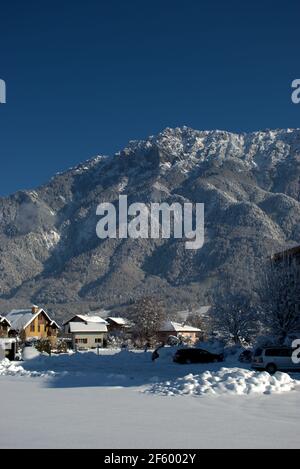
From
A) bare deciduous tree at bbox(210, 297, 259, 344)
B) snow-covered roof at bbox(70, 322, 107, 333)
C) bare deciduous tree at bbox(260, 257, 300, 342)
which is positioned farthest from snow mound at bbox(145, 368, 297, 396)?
snow-covered roof at bbox(70, 322, 107, 333)

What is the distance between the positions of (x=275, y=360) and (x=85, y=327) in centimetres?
8071

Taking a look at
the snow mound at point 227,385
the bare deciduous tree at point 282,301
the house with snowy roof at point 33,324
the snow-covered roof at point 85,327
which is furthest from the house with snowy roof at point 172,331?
the snow mound at point 227,385

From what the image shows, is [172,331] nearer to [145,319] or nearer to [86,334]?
[86,334]

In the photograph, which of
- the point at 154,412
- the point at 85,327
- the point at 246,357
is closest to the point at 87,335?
the point at 85,327

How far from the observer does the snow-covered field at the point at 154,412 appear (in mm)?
11656

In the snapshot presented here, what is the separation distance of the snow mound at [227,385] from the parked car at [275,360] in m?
10.0

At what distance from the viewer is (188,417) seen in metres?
14.6

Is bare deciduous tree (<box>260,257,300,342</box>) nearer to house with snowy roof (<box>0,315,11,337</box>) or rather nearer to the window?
the window

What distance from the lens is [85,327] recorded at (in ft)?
360

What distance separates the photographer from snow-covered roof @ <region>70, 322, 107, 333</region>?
10856cm
